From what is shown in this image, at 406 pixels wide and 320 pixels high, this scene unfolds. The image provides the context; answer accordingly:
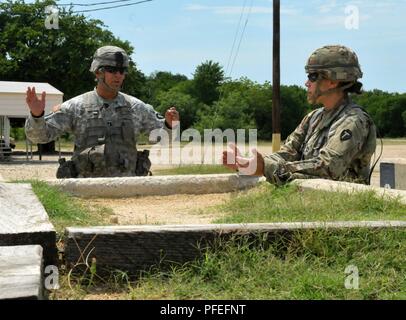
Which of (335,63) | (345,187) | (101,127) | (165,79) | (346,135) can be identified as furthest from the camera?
(165,79)

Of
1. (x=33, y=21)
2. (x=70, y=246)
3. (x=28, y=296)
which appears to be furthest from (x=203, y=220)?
(x=33, y=21)

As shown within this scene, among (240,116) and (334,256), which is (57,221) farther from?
(240,116)

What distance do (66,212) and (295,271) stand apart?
4.82 ft

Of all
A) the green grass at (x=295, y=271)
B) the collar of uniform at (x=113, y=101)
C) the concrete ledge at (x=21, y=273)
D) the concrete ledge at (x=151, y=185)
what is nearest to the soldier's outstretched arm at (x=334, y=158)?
the concrete ledge at (x=151, y=185)

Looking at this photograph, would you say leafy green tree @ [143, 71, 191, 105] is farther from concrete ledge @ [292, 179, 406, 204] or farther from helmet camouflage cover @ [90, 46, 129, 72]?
concrete ledge @ [292, 179, 406, 204]

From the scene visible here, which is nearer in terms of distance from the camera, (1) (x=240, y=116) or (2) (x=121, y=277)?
(2) (x=121, y=277)

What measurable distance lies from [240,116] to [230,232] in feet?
104

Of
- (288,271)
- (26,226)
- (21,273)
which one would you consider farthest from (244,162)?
(21,273)

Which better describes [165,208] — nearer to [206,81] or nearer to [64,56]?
[64,56]

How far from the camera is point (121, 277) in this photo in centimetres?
271

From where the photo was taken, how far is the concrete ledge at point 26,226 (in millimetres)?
2650

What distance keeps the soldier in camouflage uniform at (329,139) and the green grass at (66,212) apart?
109 centimetres

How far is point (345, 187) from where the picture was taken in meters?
4.36

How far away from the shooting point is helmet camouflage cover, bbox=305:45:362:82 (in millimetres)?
5293
